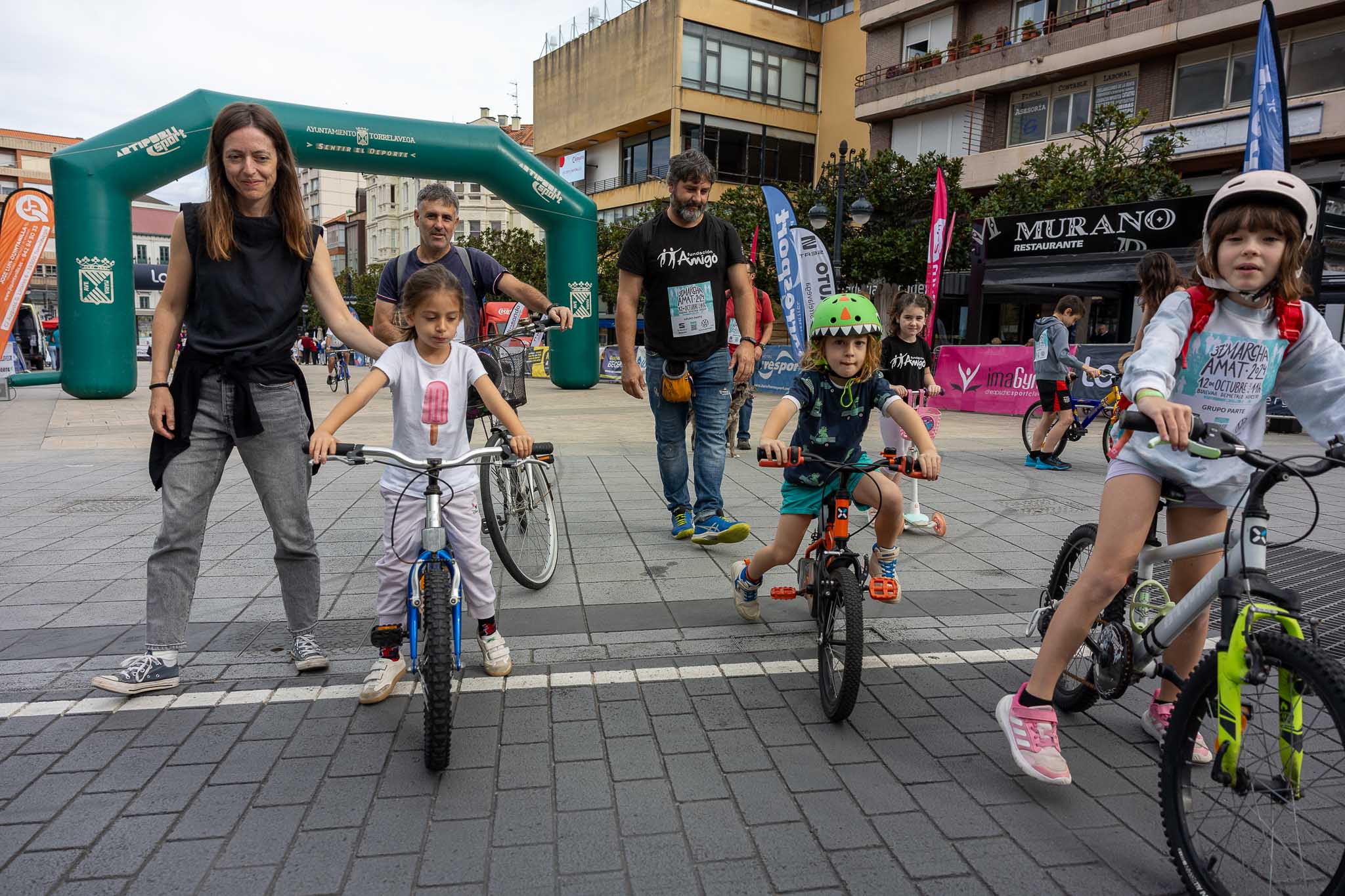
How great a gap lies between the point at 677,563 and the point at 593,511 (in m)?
1.55

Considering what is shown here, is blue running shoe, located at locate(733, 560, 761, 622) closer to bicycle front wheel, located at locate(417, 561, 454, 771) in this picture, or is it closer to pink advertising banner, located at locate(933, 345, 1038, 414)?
bicycle front wheel, located at locate(417, 561, 454, 771)

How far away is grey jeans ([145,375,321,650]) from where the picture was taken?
10.9 feet

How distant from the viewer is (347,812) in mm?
2535

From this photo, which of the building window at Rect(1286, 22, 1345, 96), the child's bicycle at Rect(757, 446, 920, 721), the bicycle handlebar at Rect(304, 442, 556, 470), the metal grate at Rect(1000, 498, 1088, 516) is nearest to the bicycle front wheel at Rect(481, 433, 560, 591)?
the bicycle handlebar at Rect(304, 442, 556, 470)

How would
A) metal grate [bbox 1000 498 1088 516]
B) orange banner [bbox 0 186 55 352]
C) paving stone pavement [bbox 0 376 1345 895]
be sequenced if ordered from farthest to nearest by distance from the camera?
1. orange banner [bbox 0 186 55 352]
2. metal grate [bbox 1000 498 1088 516]
3. paving stone pavement [bbox 0 376 1345 895]

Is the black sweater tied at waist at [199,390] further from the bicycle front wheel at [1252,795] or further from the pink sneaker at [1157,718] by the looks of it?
the pink sneaker at [1157,718]

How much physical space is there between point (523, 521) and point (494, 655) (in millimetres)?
1335

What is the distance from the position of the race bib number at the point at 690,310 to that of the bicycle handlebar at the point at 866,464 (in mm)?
2270

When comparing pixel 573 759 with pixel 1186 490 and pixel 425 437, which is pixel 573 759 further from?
pixel 1186 490

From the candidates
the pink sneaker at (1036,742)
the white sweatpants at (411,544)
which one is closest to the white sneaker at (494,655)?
the white sweatpants at (411,544)

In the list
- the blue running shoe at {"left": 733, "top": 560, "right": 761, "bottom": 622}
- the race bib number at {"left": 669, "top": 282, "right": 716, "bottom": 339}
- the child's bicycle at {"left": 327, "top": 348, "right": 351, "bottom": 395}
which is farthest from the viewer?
the child's bicycle at {"left": 327, "top": 348, "right": 351, "bottom": 395}

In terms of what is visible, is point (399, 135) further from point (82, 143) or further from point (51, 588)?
point (51, 588)

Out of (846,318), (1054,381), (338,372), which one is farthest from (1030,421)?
(338,372)

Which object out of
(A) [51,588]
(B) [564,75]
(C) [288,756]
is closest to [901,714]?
(C) [288,756]
